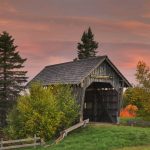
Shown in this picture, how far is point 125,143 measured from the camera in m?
40.8

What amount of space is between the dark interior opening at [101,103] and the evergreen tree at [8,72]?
381 inches

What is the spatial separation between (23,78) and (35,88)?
42.7 feet

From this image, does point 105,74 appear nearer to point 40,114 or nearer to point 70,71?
point 70,71

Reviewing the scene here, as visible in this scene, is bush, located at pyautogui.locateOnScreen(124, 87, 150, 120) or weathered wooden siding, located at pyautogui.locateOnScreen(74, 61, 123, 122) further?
bush, located at pyautogui.locateOnScreen(124, 87, 150, 120)

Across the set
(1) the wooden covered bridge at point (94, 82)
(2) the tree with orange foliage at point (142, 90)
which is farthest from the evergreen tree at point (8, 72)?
(2) the tree with orange foliage at point (142, 90)

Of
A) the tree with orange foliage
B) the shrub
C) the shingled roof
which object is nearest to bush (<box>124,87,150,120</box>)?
the tree with orange foliage

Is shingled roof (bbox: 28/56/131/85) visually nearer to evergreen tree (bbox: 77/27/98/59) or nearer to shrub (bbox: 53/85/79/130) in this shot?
shrub (bbox: 53/85/79/130)

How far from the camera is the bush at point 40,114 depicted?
154 feet

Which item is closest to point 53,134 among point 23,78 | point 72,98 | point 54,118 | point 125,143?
point 54,118

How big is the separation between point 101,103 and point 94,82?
2.92m

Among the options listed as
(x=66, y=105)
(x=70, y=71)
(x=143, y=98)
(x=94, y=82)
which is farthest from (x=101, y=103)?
(x=66, y=105)

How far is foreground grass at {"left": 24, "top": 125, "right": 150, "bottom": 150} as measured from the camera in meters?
39.8

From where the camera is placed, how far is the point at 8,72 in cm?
6000

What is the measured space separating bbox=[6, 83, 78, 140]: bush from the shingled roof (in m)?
2.56
